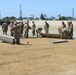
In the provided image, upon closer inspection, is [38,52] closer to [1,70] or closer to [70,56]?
[70,56]

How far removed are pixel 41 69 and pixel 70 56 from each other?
362 centimetres

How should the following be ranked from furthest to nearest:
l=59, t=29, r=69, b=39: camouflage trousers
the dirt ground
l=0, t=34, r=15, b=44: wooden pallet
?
1. l=59, t=29, r=69, b=39: camouflage trousers
2. l=0, t=34, r=15, b=44: wooden pallet
3. the dirt ground

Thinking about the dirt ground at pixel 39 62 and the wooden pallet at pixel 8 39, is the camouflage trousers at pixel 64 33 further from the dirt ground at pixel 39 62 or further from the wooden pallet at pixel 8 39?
the dirt ground at pixel 39 62

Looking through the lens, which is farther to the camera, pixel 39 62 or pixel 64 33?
pixel 64 33

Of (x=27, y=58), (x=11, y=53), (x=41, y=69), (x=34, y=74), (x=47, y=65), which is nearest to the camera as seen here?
(x=34, y=74)

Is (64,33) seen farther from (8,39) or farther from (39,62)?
(39,62)

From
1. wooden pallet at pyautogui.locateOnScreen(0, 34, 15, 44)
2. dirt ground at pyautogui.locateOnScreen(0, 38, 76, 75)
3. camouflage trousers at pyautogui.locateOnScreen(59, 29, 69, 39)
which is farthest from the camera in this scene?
camouflage trousers at pyautogui.locateOnScreen(59, 29, 69, 39)

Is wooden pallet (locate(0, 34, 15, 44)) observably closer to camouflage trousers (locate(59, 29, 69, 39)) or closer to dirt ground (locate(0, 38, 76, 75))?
dirt ground (locate(0, 38, 76, 75))

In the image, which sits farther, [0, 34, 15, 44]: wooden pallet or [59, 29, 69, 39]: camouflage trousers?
[59, 29, 69, 39]: camouflage trousers

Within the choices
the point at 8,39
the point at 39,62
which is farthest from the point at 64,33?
the point at 39,62

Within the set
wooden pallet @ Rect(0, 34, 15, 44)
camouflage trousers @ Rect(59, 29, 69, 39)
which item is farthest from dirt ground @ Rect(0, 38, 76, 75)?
camouflage trousers @ Rect(59, 29, 69, 39)

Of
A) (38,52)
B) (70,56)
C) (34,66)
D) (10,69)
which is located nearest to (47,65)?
(34,66)

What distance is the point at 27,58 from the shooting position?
14906 mm

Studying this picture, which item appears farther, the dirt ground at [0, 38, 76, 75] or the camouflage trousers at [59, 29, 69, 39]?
the camouflage trousers at [59, 29, 69, 39]
